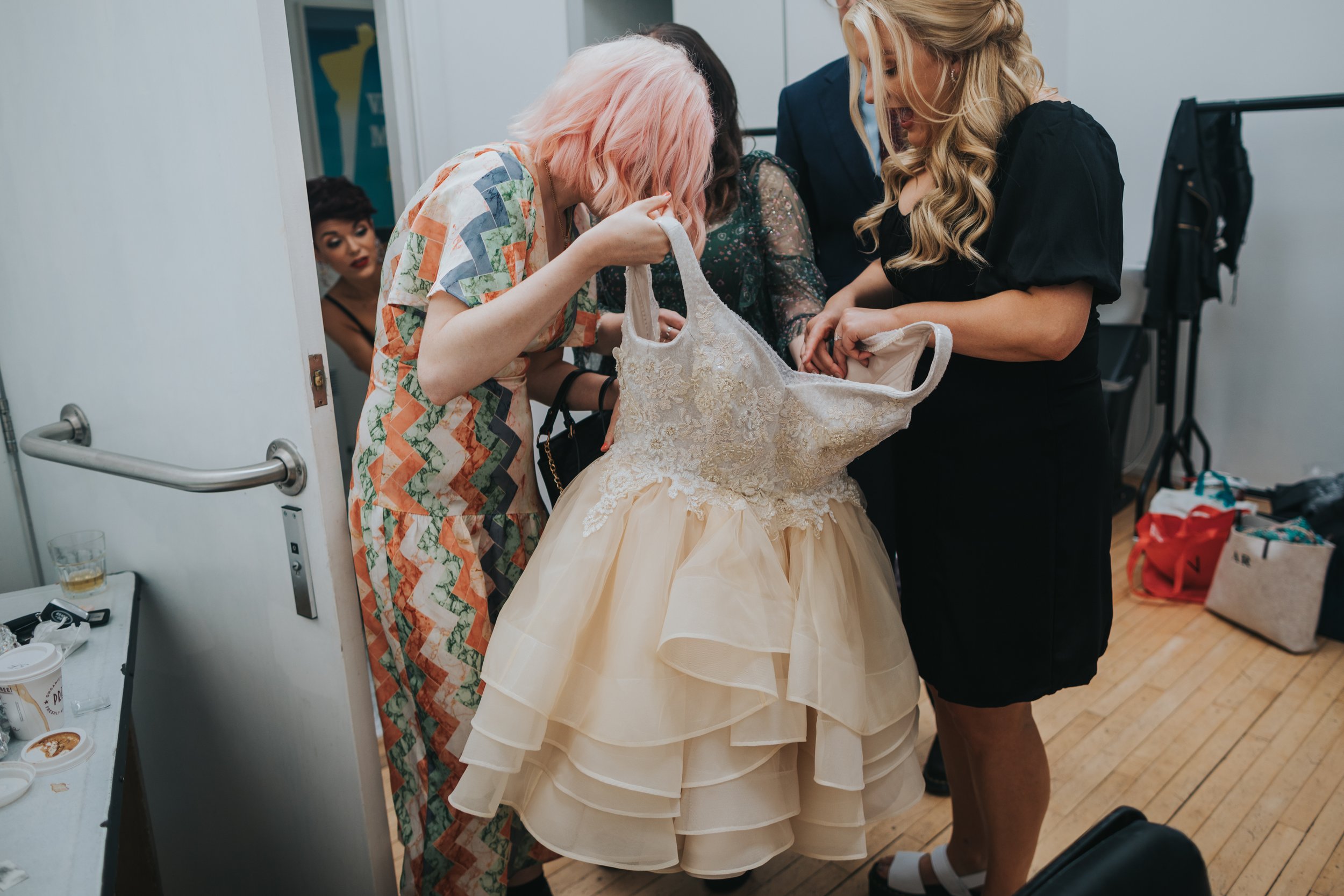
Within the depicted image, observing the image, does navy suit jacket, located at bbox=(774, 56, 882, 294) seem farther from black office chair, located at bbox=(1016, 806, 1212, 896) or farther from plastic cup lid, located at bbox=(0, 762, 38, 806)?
plastic cup lid, located at bbox=(0, 762, 38, 806)

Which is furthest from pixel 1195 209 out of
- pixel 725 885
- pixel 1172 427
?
pixel 725 885

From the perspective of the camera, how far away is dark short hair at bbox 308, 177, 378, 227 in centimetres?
299

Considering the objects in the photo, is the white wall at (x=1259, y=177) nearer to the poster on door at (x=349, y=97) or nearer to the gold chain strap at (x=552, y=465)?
the poster on door at (x=349, y=97)

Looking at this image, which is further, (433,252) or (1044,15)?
(1044,15)

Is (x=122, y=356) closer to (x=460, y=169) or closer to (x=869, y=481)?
(x=460, y=169)

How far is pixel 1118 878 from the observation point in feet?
2.25

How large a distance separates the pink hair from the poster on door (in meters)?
3.24

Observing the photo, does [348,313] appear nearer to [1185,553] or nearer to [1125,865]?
[1125,865]

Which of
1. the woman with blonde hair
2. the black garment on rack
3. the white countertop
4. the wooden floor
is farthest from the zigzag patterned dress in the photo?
the black garment on rack

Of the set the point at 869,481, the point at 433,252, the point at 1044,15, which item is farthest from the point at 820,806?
the point at 1044,15

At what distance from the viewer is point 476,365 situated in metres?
1.13

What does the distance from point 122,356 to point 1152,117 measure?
14.9 feet

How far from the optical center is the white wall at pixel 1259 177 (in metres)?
3.93

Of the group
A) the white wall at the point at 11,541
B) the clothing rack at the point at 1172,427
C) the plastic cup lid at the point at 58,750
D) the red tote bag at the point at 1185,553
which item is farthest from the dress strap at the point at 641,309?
the clothing rack at the point at 1172,427
